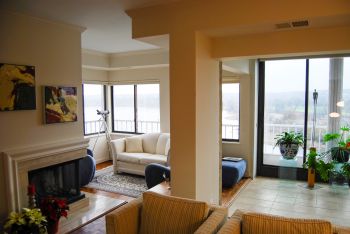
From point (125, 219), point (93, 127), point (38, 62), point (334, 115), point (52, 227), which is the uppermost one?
point (38, 62)

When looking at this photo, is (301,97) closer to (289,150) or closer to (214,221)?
(289,150)

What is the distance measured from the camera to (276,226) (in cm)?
199

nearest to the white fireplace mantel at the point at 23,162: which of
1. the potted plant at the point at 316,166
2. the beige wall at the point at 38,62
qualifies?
the beige wall at the point at 38,62

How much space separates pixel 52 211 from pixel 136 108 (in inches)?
173

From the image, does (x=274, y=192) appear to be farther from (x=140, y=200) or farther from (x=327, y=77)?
(x=140, y=200)

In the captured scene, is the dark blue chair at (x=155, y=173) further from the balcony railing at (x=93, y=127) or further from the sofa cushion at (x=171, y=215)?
the balcony railing at (x=93, y=127)

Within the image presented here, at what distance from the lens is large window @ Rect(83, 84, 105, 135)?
277 inches

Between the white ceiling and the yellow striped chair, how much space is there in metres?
2.32

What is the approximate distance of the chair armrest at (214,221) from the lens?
2.04 meters

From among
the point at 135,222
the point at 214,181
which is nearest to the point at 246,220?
the point at 135,222

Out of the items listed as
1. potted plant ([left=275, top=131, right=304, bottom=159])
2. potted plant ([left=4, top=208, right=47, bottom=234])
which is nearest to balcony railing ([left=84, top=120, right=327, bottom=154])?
potted plant ([left=275, top=131, right=304, bottom=159])

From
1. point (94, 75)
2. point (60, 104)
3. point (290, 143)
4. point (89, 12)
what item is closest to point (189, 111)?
point (89, 12)

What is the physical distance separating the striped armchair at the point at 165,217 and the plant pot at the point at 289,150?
142 inches

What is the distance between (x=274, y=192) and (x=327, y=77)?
237 cm
